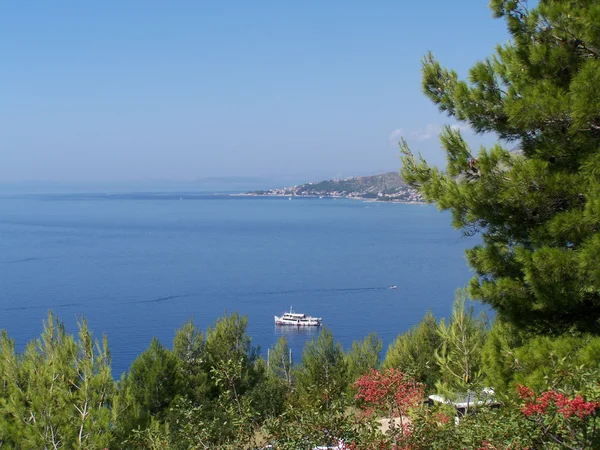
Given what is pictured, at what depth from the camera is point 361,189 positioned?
514 ft

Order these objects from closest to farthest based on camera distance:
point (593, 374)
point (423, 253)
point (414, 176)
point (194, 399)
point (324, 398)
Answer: point (593, 374) → point (324, 398) → point (414, 176) → point (194, 399) → point (423, 253)

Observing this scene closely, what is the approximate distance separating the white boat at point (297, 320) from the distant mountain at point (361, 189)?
326 ft

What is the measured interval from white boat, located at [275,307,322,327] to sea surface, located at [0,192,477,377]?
1.39 ft

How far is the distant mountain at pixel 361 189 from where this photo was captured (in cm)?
14188

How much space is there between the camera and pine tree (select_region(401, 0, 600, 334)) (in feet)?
13.8

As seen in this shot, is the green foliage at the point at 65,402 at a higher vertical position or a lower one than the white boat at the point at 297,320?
higher

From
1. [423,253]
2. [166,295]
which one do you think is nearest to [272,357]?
[166,295]

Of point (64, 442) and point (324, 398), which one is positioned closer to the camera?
point (324, 398)

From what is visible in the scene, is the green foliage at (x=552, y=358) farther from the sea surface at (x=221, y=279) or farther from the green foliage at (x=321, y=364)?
the sea surface at (x=221, y=279)

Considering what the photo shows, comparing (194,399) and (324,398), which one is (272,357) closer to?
(194,399)

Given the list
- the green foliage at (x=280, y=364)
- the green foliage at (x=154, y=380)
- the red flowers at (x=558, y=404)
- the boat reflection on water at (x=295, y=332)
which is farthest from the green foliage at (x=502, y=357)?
the boat reflection on water at (x=295, y=332)

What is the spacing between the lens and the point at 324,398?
416 centimetres

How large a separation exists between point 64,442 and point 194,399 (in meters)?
9.19

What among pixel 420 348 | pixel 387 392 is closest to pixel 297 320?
pixel 420 348
